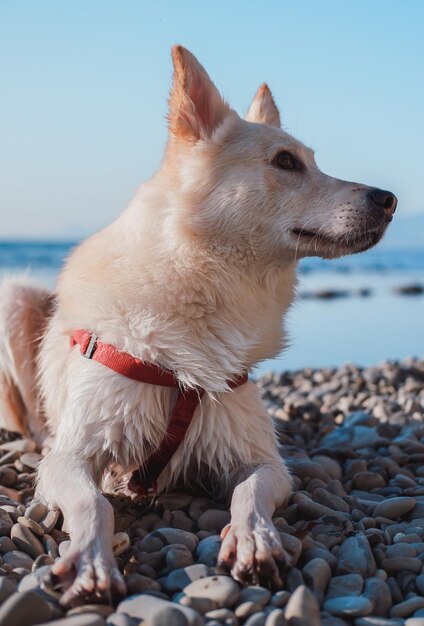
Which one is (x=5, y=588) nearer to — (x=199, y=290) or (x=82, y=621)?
(x=82, y=621)

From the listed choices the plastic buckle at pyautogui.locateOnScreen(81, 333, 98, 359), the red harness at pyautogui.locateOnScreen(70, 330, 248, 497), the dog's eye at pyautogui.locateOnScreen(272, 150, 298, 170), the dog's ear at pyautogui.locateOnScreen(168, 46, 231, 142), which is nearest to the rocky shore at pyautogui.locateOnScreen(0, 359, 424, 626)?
the red harness at pyautogui.locateOnScreen(70, 330, 248, 497)

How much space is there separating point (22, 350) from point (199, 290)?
1.48 metres

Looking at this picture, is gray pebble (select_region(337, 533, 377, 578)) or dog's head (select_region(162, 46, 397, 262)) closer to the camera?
gray pebble (select_region(337, 533, 377, 578))

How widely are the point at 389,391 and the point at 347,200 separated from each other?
10.7ft

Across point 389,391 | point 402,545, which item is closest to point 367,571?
point 402,545

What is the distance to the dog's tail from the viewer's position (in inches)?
162

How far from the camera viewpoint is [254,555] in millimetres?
2275

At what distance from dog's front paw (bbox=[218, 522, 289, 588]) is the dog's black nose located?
1.49 m

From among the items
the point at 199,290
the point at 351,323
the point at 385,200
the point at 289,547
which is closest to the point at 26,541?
the point at 289,547

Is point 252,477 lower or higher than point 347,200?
lower

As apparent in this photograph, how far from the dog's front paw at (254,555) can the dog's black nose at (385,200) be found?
4.90 feet

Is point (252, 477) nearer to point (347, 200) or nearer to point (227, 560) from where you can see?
point (227, 560)

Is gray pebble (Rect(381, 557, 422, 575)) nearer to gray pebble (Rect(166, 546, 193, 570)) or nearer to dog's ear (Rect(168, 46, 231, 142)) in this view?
gray pebble (Rect(166, 546, 193, 570))

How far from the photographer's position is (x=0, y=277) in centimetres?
463
